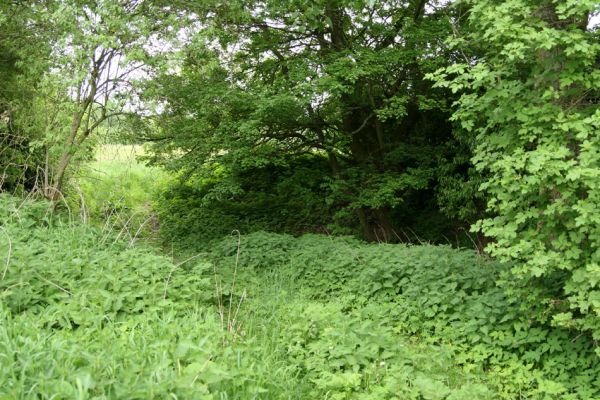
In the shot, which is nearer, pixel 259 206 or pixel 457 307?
pixel 457 307

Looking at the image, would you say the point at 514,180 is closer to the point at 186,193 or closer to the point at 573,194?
the point at 573,194

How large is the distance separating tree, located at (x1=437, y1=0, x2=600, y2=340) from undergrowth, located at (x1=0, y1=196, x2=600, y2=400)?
1.88ft

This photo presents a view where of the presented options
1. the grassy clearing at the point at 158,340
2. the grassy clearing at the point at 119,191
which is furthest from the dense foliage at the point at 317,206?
the grassy clearing at the point at 119,191

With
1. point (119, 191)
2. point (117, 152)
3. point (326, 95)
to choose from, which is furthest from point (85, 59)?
point (119, 191)

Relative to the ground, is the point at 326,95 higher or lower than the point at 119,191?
higher

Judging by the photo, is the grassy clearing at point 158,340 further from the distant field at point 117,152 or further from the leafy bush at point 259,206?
the leafy bush at point 259,206

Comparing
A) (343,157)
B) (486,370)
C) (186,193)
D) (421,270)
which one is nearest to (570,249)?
(486,370)

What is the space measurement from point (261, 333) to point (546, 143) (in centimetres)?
291

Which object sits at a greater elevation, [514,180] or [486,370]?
[514,180]

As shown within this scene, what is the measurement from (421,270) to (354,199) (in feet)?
13.6

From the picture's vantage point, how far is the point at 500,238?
14.2 feet

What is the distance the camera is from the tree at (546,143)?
3801mm

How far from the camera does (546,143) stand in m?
4.09

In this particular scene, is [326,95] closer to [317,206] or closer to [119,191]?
[317,206]
